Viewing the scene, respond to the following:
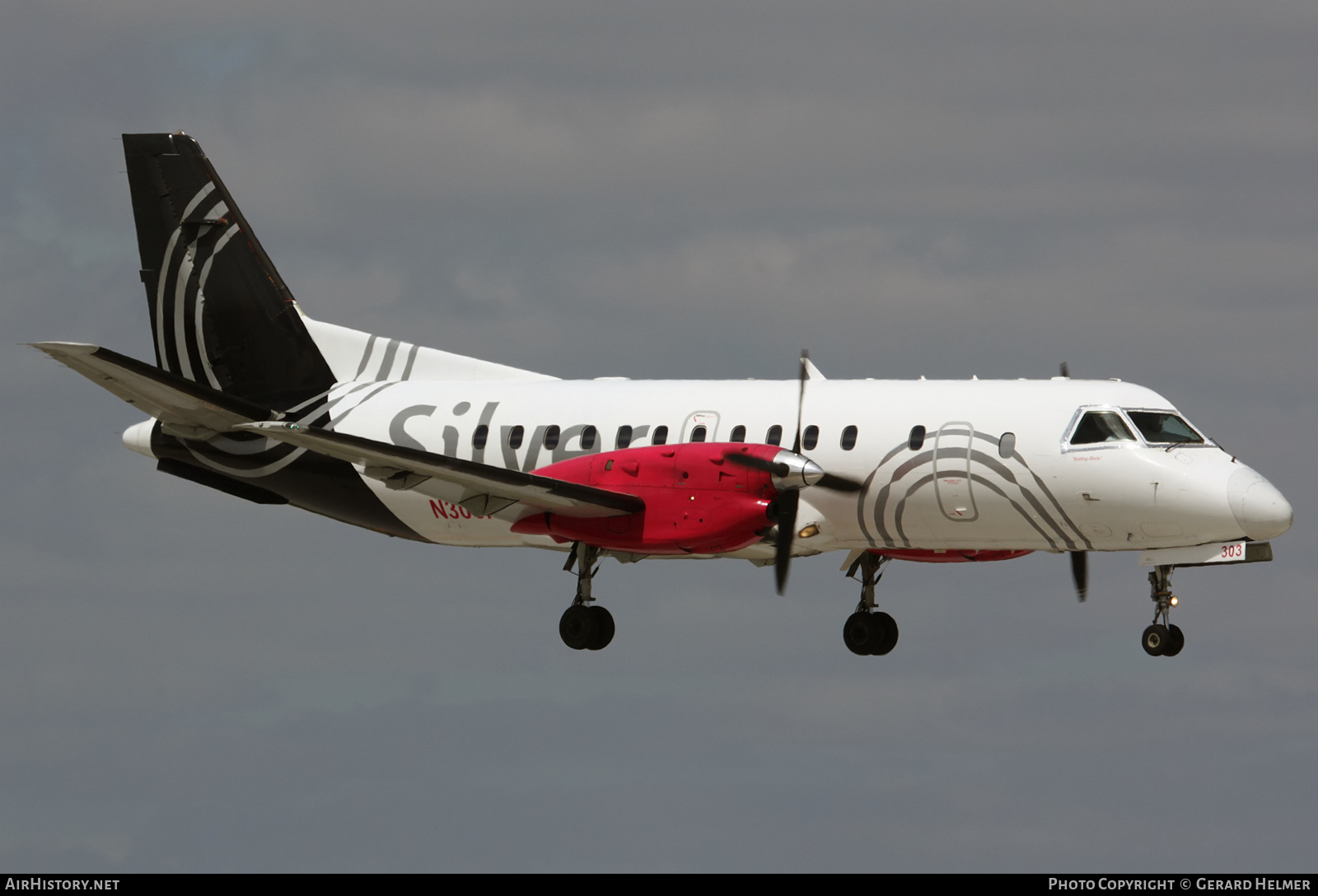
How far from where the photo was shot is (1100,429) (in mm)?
27438

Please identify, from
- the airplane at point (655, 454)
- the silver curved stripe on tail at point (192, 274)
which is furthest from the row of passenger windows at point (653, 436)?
the silver curved stripe on tail at point (192, 274)

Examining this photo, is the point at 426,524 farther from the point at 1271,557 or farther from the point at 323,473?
the point at 1271,557

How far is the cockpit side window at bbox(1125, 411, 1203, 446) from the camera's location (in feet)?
89.9

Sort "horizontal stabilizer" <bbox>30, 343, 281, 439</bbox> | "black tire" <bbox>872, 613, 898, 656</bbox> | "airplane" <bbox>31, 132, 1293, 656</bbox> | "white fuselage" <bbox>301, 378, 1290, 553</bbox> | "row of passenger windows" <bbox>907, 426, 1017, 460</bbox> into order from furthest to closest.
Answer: "black tire" <bbox>872, 613, 898, 656</bbox>, "row of passenger windows" <bbox>907, 426, 1017, 460</bbox>, "airplane" <bbox>31, 132, 1293, 656</bbox>, "white fuselage" <bbox>301, 378, 1290, 553</bbox>, "horizontal stabilizer" <bbox>30, 343, 281, 439</bbox>

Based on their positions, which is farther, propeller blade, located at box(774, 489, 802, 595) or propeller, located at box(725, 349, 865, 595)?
propeller blade, located at box(774, 489, 802, 595)

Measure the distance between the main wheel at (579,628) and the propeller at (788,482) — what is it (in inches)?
144

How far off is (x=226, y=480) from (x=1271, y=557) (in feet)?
62.6

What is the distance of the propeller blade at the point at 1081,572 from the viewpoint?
3016cm

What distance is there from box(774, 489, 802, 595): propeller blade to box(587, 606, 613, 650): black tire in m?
3.78

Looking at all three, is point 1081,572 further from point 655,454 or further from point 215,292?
point 215,292

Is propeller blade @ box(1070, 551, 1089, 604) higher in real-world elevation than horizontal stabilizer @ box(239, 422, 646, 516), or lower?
higher

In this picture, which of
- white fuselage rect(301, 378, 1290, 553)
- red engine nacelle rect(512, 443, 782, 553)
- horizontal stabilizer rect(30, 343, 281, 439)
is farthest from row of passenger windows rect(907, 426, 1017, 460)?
horizontal stabilizer rect(30, 343, 281, 439)

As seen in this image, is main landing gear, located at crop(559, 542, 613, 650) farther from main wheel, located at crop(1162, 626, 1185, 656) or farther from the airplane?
main wheel, located at crop(1162, 626, 1185, 656)

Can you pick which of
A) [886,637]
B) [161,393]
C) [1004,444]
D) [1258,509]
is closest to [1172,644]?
[1258,509]
